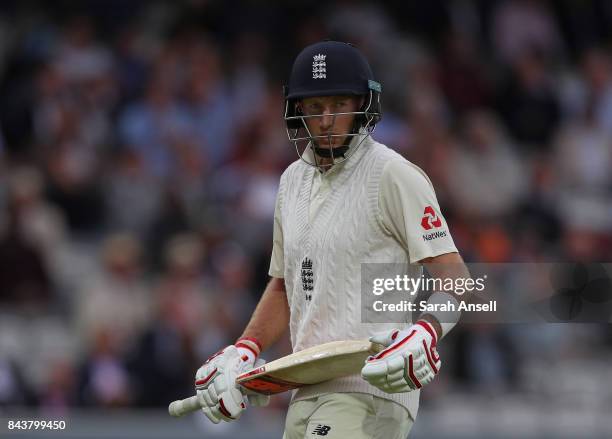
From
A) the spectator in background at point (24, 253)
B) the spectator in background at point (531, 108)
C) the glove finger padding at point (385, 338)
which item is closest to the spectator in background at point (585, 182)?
the spectator in background at point (531, 108)

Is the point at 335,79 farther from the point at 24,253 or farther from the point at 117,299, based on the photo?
the point at 24,253

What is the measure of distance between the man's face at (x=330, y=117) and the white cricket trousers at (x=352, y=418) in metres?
0.91

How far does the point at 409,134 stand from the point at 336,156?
6858 mm

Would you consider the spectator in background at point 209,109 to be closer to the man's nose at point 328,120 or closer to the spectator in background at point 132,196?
the spectator in background at point 132,196

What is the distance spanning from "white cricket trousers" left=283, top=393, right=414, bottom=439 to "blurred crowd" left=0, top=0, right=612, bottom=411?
482 cm

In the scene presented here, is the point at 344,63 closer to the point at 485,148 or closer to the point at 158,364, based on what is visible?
the point at 158,364

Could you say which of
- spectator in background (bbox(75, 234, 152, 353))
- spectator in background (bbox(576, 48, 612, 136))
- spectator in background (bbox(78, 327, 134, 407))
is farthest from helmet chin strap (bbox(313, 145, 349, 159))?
spectator in background (bbox(576, 48, 612, 136))

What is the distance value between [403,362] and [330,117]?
1004 mm

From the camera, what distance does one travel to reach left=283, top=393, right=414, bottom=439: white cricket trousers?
420cm

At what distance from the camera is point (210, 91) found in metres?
11.6

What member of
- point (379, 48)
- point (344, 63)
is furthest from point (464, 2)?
point (344, 63)

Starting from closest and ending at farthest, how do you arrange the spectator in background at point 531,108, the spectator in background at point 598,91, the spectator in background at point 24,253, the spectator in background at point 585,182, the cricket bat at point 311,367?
the cricket bat at point 311,367, the spectator in background at point 24,253, the spectator in background at point 585,182, the spectator in background at point 598,91, the spectator in background at point 531,108

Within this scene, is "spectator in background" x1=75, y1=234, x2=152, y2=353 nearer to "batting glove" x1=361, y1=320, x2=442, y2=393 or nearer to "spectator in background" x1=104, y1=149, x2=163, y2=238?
"spectator in background" x1=104, y1=149, x2=163, y2=238

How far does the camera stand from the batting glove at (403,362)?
3910mm
